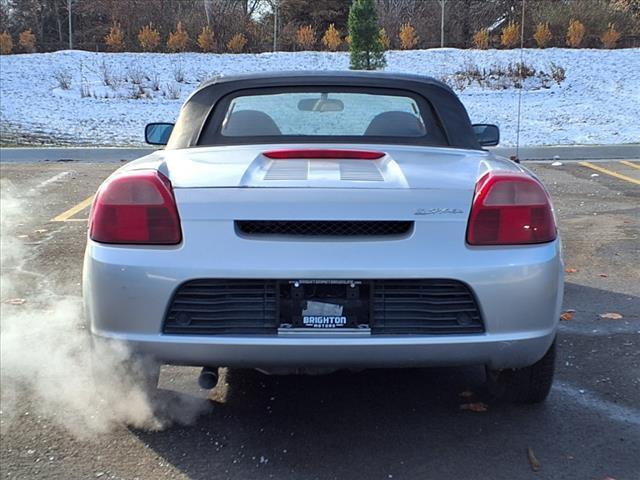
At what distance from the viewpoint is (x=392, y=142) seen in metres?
3.55

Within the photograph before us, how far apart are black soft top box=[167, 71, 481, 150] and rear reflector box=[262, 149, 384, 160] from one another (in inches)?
22.8

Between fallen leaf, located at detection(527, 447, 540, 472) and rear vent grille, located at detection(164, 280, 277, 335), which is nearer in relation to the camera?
rear vent grille, located at detection(164, 280, 277, 335)

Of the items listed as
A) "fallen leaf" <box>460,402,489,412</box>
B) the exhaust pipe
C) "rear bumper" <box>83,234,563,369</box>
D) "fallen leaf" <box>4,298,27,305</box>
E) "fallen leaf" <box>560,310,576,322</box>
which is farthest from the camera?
"fallen leaf" <box>4,298,27,305</box>

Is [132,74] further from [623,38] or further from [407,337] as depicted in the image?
[407,337]

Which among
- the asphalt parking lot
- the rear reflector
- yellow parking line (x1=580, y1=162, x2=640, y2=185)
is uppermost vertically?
the rear reflector

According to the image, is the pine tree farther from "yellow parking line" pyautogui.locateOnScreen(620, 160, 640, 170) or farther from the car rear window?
the car rear window

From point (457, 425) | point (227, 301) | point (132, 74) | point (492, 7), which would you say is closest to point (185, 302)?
point (227, 301)

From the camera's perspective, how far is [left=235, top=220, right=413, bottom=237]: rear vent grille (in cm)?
266

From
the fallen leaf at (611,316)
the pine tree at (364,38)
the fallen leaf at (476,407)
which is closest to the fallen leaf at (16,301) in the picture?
the fallen leaf at (476,407)

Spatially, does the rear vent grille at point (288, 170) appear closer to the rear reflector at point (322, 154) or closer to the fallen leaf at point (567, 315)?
the rear reflector at point (322, 154)

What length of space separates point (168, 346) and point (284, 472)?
2.14 ft

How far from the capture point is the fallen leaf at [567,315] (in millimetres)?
4566

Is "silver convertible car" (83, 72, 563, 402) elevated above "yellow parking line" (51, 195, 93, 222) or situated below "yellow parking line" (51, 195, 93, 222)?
above

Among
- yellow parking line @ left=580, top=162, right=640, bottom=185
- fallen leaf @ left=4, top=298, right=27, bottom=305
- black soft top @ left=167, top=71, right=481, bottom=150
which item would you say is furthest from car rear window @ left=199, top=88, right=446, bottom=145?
yellow parking line @ left=580, top=162, right=640, bottom=185
